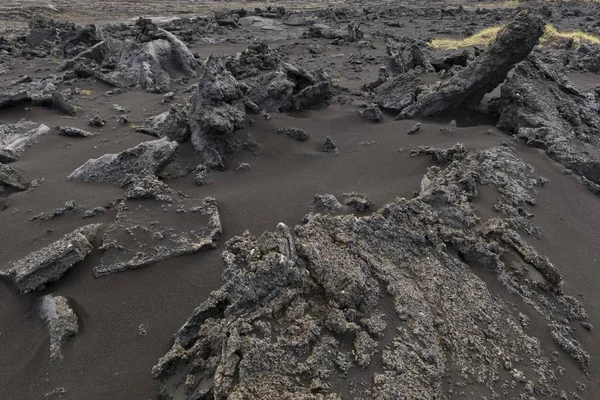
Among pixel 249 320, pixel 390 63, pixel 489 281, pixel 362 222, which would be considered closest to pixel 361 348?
pixel 249 320

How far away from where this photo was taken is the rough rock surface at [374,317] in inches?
141

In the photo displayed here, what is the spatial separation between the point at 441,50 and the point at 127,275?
1826 cm

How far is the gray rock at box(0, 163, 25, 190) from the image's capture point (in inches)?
285

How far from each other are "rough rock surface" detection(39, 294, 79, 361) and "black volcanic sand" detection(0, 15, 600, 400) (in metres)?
0.08

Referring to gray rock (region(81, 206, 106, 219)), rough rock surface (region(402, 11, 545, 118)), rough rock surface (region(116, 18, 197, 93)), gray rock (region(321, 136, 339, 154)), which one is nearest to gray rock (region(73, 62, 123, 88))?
rough rock surface (region(116, 18, 197, 93))

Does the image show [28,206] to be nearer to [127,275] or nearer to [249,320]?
[127,275]

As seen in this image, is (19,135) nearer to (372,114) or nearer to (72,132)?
(72,132)

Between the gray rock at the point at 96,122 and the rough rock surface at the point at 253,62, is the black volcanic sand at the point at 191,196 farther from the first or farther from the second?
the rough rock surface at the point at 253,62

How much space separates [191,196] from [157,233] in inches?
45.2

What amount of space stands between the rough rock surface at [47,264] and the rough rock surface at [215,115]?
270 cm

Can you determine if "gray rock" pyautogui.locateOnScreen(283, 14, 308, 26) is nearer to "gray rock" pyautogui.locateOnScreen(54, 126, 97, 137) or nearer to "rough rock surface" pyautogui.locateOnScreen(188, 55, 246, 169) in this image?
"gray rock" pyautogui.locateOnScreen(54, 126, 97, 137)

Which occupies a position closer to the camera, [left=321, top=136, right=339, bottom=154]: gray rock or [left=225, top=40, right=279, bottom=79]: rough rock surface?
[left=321, top=136, right=339, bottom=154]: gray rock

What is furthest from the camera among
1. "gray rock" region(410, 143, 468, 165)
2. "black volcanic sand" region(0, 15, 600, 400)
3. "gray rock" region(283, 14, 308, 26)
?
"gray rock" region(283, 14, 308, 26)

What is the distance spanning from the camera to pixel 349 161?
8.12 meters
